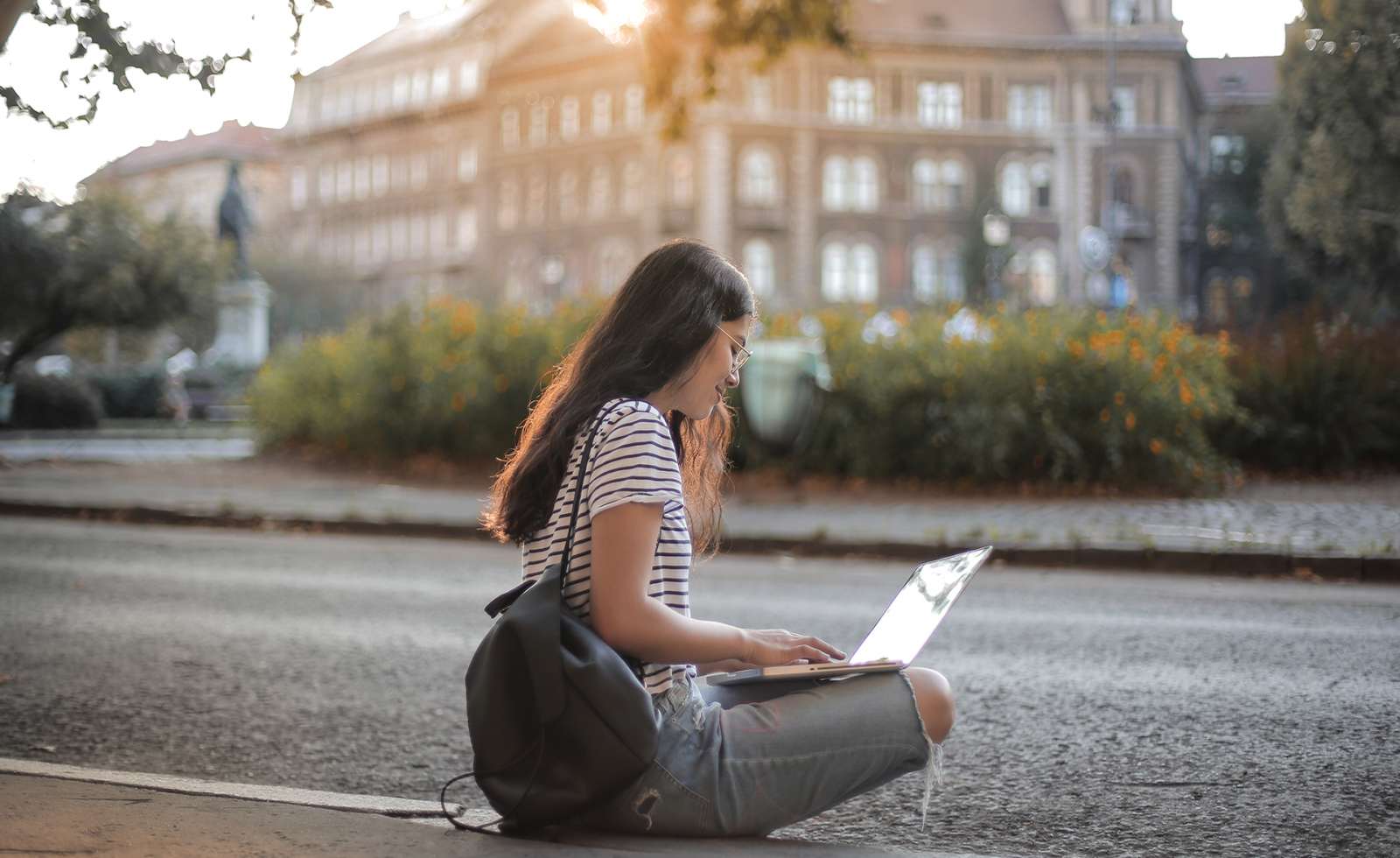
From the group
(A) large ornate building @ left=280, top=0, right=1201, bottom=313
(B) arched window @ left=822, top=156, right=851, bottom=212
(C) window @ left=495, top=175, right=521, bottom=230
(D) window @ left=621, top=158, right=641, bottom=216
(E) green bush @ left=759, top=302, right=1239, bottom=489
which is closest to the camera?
(E) green bush @ left=759, top=302, right=1239, bottom=489

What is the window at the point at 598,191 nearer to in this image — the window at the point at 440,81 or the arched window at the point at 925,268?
the arched window at the point at 925,268

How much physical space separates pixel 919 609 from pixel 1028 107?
60.2 m

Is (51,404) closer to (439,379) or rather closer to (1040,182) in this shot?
(439,379)

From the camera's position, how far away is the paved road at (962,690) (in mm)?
3260

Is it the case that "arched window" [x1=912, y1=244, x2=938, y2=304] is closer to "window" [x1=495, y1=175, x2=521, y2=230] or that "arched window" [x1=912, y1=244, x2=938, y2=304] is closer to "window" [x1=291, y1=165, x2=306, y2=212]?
"window" [x1=495, y1=175, x2=521, y2=230]

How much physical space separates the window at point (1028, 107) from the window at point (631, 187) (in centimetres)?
1814

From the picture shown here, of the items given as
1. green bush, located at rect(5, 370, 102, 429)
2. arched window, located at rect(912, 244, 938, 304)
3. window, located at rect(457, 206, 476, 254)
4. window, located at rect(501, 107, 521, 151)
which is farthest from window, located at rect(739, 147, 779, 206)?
green bush, located at rect(5, 370, 102, 429)

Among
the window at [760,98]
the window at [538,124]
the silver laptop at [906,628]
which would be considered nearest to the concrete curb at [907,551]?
the silver laptop at [906,628]

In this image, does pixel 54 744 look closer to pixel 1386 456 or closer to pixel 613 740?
pixel 613 740

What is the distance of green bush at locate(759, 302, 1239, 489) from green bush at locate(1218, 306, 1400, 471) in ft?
2.08

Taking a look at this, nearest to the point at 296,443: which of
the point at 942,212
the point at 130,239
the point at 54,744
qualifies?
the point at 130,239

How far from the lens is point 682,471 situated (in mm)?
2855

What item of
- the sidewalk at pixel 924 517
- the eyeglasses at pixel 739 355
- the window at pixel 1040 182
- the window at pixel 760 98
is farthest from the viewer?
the window at pixel 1040 182

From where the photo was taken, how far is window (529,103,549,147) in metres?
64.2
